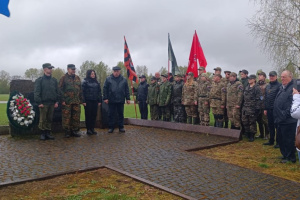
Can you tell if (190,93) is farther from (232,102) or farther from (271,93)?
(271,93)

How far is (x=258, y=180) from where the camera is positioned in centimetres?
470

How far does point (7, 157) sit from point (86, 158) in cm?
171

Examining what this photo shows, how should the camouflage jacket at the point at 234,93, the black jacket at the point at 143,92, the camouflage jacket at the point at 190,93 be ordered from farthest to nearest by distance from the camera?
the black jacket at the point at 143,92, the camouflage jacket at the point at 190,93, the camouflage jacket at the point at 234,93

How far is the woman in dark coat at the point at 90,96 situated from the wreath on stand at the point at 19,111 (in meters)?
1.68

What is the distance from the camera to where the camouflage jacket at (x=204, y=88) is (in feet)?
33.2

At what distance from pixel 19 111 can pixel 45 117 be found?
856 mm

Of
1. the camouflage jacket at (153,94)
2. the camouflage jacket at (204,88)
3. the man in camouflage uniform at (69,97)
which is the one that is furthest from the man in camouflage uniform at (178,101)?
the man in camouflage uniform at (69,97)

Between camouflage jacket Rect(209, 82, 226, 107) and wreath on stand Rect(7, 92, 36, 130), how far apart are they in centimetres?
577

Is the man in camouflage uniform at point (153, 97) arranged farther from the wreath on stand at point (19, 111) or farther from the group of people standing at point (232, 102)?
the wreath on stand at point (19, 111)

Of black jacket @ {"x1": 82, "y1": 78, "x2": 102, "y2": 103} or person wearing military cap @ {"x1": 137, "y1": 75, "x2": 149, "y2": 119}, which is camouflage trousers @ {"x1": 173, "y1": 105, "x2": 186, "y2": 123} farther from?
black jacket @ {"x1": 82, "y1": 78, "x2": 102, "y2": 103}

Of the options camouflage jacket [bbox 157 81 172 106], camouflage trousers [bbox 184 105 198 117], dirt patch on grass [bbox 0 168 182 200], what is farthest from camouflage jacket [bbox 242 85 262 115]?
dirt patch on grass [bbox 0 168 182 200]

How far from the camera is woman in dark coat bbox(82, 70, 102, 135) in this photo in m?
9.48

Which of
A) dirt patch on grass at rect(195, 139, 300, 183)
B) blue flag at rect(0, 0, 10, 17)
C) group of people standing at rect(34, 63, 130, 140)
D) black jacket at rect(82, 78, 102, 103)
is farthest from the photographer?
black jacket at rect(82, 78, 102, 103)

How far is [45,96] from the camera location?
8.51 metres
